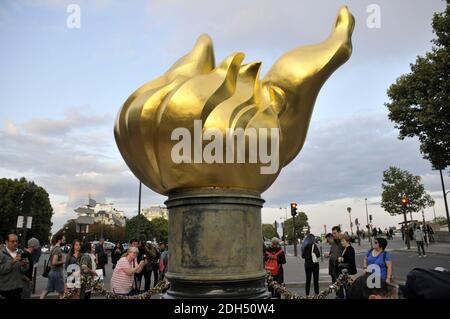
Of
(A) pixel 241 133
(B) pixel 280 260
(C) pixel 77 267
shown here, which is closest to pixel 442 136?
(B) pixel 280 260

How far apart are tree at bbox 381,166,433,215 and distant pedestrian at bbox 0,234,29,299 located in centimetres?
5994

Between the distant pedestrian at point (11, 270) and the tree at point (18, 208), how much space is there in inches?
1598

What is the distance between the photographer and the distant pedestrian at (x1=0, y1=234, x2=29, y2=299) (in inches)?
265

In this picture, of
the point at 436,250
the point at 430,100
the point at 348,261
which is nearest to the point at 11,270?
the point at 348,261

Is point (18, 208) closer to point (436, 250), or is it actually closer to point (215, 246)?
point (436, 250)

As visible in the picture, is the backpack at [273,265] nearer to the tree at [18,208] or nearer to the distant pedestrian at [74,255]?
the distant pedestrian at [74,255]

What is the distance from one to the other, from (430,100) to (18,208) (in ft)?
157

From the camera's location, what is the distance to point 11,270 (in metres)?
6.80

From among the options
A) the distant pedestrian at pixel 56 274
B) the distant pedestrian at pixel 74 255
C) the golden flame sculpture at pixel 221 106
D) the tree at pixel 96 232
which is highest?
the tree at pixel 96 232

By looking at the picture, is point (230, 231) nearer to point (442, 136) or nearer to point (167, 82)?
point (167, 82)

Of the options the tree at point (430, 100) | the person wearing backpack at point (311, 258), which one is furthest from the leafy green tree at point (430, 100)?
the person wearing backpack at point (311, 258)

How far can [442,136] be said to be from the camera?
687 inches

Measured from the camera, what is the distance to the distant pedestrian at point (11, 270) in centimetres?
672
